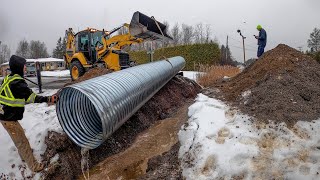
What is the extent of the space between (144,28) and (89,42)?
10.8ft

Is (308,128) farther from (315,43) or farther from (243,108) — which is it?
(315,43)

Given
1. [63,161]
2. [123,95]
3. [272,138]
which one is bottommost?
[63,161]

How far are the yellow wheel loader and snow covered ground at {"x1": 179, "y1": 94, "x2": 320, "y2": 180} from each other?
6.74 metres

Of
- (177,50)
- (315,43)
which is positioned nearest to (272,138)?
(177,50)

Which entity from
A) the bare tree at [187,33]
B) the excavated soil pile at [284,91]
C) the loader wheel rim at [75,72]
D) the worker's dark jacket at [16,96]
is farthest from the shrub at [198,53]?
the bare tree at [187,33]

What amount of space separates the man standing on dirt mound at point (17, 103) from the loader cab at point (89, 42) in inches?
329

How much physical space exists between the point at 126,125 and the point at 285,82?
138 inches

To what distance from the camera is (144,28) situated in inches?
430

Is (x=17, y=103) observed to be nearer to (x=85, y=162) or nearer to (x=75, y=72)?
(x=85, y=162)

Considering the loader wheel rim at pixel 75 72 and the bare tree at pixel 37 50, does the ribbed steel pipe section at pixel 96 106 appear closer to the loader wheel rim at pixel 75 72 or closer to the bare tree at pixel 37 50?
the loader wheel rim at pixel 75 72

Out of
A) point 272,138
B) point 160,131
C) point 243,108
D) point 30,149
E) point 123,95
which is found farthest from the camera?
point 160,131

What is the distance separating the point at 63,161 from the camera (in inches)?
192

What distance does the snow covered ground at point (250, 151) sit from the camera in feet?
13.0

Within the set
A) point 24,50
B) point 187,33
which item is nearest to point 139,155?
point 187,33
